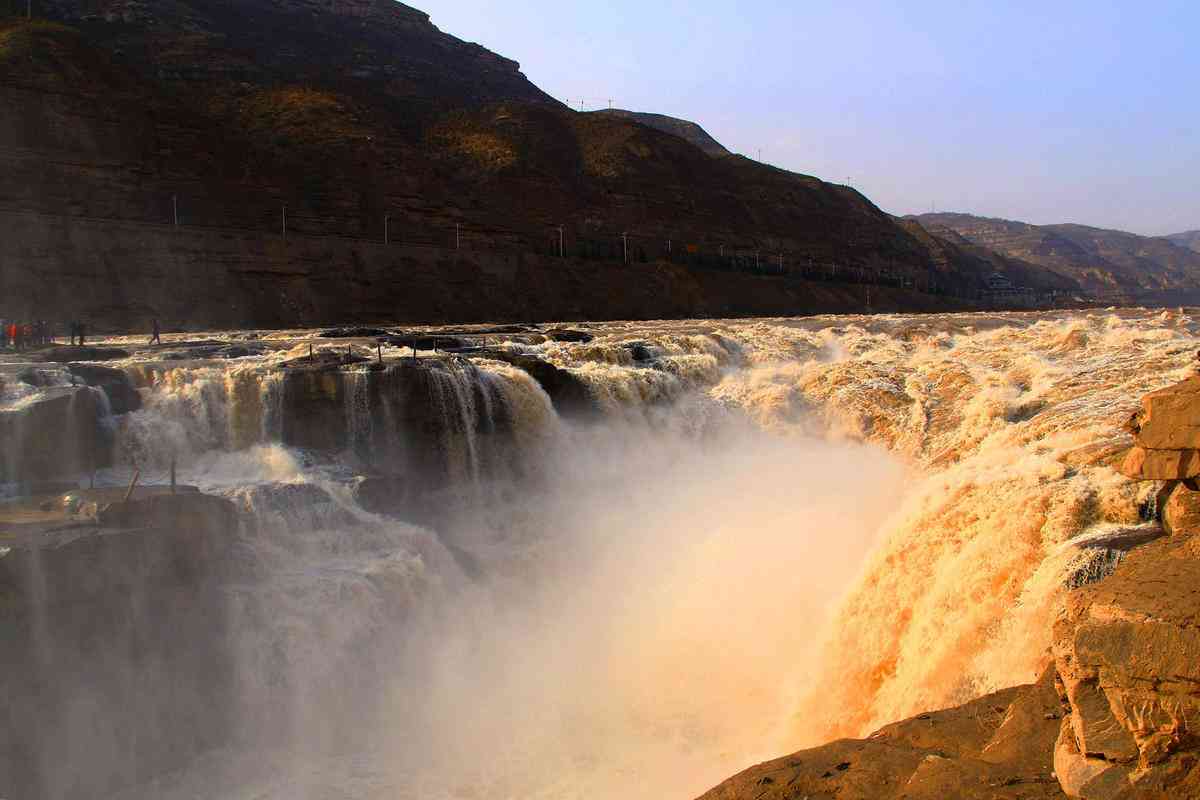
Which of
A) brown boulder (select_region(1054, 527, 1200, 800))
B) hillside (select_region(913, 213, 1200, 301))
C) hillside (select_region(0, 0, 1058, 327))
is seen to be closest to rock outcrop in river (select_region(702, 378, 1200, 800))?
brown boulder (select_region(1054, 527, 1200, 800))

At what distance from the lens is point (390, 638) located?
13.5 m

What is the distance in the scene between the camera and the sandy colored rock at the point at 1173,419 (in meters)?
8.10

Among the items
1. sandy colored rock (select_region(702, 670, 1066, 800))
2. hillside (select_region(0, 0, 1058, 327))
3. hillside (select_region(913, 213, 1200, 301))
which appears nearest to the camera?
sandy colored rock (select_region(702, 670, 1066, 800))

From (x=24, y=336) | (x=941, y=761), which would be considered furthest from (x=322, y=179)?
(x=941, y=761)

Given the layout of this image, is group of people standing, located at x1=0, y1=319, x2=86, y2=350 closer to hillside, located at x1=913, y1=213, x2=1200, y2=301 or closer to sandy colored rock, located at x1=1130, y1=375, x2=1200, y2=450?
sandy colored rock, located at x1=1130, y1=375, x2=1200, y2=450

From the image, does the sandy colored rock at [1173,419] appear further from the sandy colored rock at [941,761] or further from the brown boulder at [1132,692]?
the brown boulder at [1132,692]

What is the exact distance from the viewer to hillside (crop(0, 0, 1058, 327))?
3584cm

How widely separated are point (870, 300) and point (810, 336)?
37723 millimetres

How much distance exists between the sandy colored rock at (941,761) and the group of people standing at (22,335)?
64.9 feet

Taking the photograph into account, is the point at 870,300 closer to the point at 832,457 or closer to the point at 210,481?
the point at 832,457

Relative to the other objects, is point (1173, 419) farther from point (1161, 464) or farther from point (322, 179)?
point (322, 179)

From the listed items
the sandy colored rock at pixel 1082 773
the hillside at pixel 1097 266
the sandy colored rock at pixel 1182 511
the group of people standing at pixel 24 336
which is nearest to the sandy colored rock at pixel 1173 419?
the sandy colored rock at pixel 1182 511

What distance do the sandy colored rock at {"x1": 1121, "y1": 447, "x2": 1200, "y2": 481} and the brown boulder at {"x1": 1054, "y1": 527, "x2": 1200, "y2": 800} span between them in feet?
9.77

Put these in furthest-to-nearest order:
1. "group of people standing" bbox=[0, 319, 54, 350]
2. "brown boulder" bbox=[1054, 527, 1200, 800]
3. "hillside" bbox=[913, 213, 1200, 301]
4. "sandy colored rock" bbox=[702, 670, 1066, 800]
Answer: "hillside" bbox=[913, 213, 1200, 301] < "group of people standing" bbox=[0, 319, 54, 350] < "sandy colored rock" bbox=[702, 670, 1066, 800] < "brown boulder" bbox=[1054, 527, 1200, 800]
